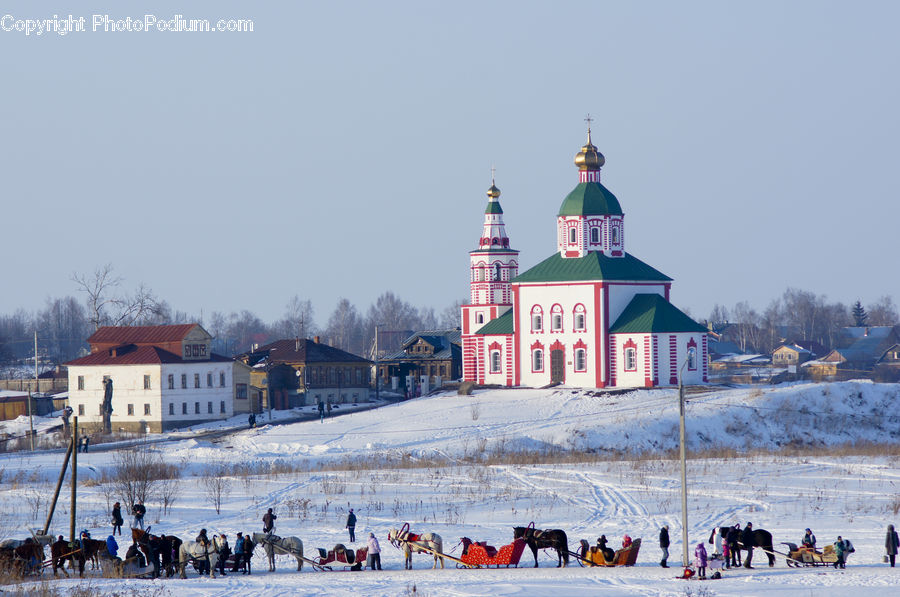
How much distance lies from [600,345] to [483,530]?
117 feet

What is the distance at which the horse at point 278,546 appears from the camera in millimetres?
27453

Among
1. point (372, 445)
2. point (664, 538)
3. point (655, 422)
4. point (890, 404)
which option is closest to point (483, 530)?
point (664, 538)

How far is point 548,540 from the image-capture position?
2720 cm

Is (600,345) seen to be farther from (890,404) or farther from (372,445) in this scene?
(372,445)

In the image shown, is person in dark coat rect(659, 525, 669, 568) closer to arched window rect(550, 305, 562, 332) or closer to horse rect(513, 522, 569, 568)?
horse rect(513, 522, 569, 568)

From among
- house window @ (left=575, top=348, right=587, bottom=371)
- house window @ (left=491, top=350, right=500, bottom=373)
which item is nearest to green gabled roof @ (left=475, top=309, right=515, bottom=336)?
house window @ (left=491, top=350, right=500, bottom=373)

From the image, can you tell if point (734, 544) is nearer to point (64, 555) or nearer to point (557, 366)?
point (64, 555)

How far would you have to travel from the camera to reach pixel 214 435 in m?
58.1

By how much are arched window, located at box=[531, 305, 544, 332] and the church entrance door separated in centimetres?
146

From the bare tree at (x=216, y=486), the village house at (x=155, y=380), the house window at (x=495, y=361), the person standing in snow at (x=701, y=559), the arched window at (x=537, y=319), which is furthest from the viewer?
the house window at (x=495, y=361)

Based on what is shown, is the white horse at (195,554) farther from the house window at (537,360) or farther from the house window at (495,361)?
the house window at (495,361)

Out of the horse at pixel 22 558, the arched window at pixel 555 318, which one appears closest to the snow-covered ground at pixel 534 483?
the horse at pixel 22 558

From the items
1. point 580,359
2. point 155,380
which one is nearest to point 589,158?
point 580,359

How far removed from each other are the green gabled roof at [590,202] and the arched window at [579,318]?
5.25 metres
